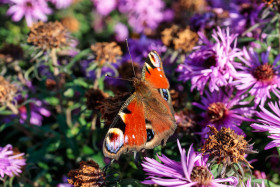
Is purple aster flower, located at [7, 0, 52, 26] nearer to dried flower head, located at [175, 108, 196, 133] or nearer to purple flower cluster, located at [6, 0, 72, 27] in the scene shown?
purple flower cluster, located at [6, 0, 72, 27]

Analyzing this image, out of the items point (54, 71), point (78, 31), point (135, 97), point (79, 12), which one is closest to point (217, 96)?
point (135, 97)

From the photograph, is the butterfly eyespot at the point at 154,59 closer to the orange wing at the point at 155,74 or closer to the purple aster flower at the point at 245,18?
the orange wing at the point at 155,74

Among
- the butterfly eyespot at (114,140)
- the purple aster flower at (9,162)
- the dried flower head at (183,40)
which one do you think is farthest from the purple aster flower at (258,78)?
the purple aster flower at (9,162)

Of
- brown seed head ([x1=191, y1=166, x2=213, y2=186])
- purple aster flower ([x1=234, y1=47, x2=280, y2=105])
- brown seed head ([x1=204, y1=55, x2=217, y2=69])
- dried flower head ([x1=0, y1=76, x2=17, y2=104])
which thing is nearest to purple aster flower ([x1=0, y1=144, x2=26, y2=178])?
dried flower head ([x1=0, y1=76, x2=17, y2=104])

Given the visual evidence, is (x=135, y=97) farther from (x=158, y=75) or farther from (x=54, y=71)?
(x=54, y=71)

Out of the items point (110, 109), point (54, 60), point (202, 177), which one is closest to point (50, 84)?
point (54, 60)
